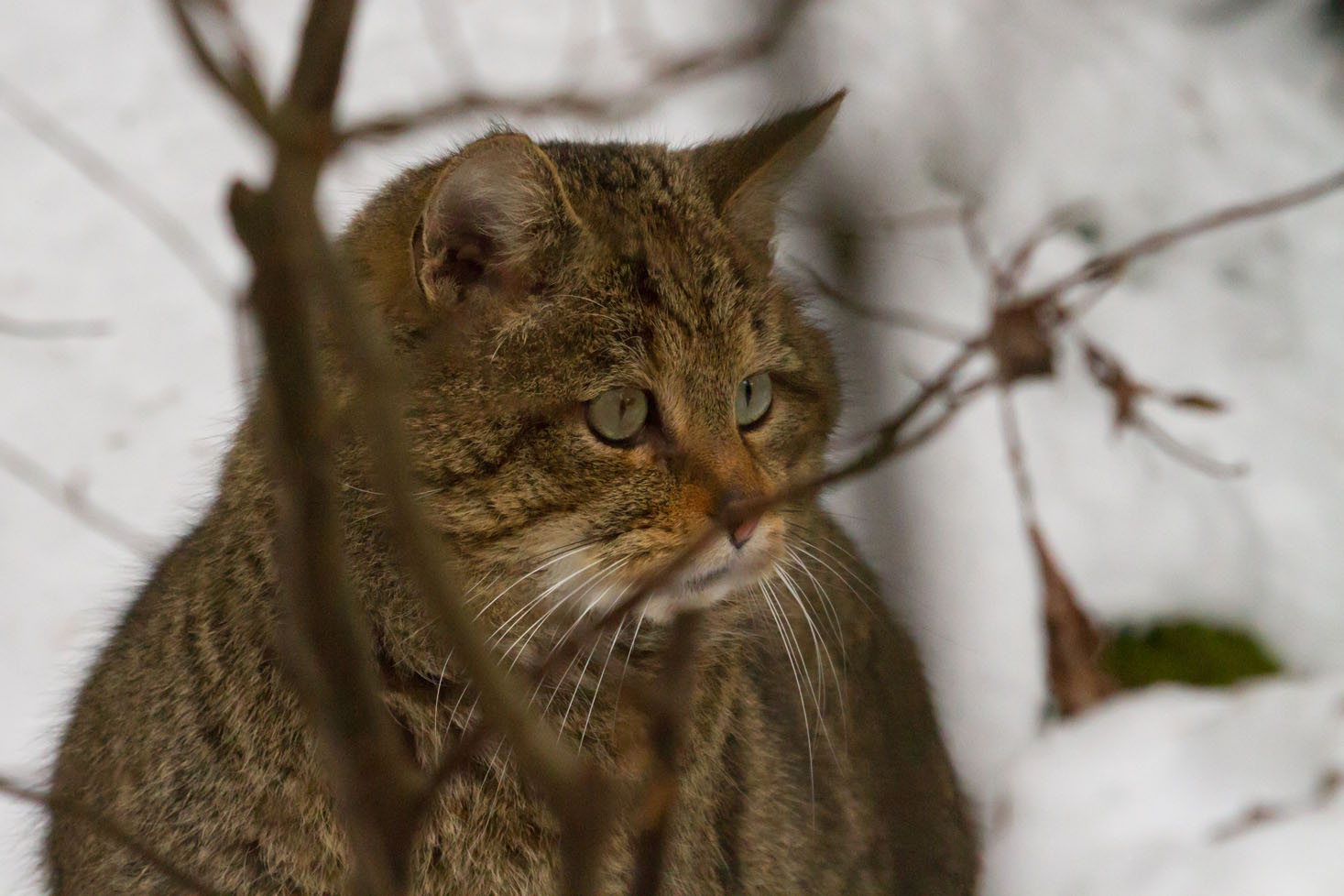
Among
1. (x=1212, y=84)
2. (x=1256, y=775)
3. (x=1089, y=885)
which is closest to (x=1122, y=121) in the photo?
(x=1212, y=84)

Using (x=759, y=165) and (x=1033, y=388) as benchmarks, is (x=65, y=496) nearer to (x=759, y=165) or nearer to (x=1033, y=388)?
(x=759, y=165)

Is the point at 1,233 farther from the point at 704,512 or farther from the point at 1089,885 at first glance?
the point at 1089,885

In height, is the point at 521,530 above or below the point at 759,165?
below

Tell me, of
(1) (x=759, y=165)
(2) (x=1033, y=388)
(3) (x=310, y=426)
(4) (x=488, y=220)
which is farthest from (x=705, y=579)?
(2) (x=1033, y=388)

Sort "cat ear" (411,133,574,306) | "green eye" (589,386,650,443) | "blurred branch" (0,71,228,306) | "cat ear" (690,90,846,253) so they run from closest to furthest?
"cat ear" (411,133,574,306)
"green eye" (589,386,650,443)
"cat ear" (690,90,846,253)
"blurred branch" (0,71,228,306)

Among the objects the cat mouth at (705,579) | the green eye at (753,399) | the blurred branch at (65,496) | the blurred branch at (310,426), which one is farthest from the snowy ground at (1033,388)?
the blurred branch at (310,426)

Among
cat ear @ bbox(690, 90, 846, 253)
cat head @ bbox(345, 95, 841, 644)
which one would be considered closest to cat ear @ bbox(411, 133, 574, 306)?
cat head @ bbox(345, 95, 841, 644)

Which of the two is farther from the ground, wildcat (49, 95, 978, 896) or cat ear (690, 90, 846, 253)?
cat ear (690, 90, 846, 253)

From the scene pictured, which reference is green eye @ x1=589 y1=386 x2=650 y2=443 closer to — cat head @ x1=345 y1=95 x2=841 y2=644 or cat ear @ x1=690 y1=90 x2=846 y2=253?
cat head @ x1=345 y1=95 x2=841 y2=644
